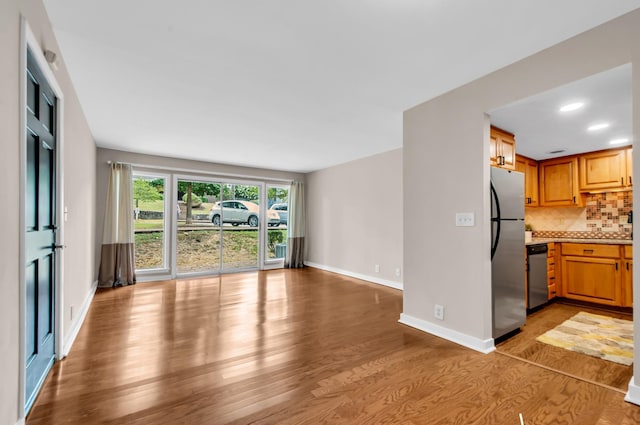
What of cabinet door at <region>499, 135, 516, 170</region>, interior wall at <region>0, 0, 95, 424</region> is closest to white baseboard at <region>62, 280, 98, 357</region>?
interior wall at <region>0, 0, 95, 424</region>

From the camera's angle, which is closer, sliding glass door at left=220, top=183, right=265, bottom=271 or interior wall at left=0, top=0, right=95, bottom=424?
interior wall at left=0, top=0, right=95, bottom=424

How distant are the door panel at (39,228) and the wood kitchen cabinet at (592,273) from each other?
5782 millimetres

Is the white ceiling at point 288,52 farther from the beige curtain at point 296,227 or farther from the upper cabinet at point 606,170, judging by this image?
the beige curtain at point 296,227

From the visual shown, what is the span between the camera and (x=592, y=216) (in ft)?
14.8

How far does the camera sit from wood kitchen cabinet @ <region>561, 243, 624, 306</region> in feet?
12.5

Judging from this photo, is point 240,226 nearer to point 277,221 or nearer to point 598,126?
point 277,221

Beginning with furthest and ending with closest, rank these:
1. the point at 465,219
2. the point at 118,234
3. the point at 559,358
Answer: the point at 118,234 → the point at 465,219 → the point at 559,358

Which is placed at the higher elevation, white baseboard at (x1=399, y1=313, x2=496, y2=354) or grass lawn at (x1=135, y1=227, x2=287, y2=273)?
grass lawn at (x1=135, y1=227, x2=287, y2=273)

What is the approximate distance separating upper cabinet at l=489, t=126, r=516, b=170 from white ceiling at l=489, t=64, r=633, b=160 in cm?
8

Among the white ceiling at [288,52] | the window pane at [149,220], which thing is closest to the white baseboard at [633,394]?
the white ceiling at [288,52]

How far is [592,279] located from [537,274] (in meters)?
0.94

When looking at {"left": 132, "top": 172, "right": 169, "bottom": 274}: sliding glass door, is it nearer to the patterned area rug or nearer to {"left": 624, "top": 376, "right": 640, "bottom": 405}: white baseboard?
the patterned area rug

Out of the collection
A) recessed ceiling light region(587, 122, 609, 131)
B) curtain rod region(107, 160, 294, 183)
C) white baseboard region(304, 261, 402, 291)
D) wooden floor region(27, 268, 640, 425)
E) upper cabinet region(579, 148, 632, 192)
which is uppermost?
recessed ceiling light region(587, 122, 609, 131)

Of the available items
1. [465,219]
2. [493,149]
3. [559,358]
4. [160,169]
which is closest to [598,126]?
[493,149]
